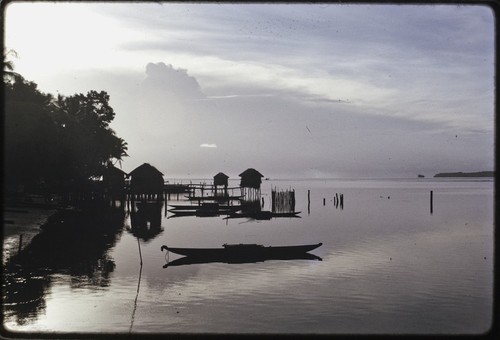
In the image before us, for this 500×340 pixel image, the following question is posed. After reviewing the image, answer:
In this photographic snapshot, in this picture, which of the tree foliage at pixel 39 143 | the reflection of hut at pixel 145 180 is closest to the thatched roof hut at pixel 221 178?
the reflection of hut at pixel 145 180

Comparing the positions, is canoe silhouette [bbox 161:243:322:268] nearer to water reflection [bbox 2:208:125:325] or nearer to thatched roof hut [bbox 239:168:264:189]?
water reflection [bbox 2:208:125:325]

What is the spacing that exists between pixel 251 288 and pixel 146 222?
29137 millimetres

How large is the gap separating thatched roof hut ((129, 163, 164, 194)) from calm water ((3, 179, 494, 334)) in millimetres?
17324

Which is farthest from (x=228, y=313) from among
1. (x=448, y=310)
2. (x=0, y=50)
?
(x=0, y=50)

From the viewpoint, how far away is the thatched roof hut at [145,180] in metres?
58.2

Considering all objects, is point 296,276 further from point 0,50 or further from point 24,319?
point 0,50

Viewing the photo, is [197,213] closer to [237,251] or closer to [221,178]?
[221,178]

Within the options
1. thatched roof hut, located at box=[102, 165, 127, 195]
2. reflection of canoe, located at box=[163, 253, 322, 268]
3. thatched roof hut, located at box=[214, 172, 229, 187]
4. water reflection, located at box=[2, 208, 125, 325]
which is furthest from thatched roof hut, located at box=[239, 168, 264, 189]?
reflection of canoe, located at box=[163, 253, 322, 268]

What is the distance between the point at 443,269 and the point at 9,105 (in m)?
26.4

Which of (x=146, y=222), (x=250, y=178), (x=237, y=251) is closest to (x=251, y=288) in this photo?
(x=237, y=251)

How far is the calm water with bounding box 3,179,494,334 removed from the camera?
1650 cm

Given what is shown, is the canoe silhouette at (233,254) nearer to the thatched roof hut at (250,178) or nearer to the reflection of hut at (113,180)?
the reflection of hut at (113,180)

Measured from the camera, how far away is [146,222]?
4897 cm

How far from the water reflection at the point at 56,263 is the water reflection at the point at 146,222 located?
6.58 ft
